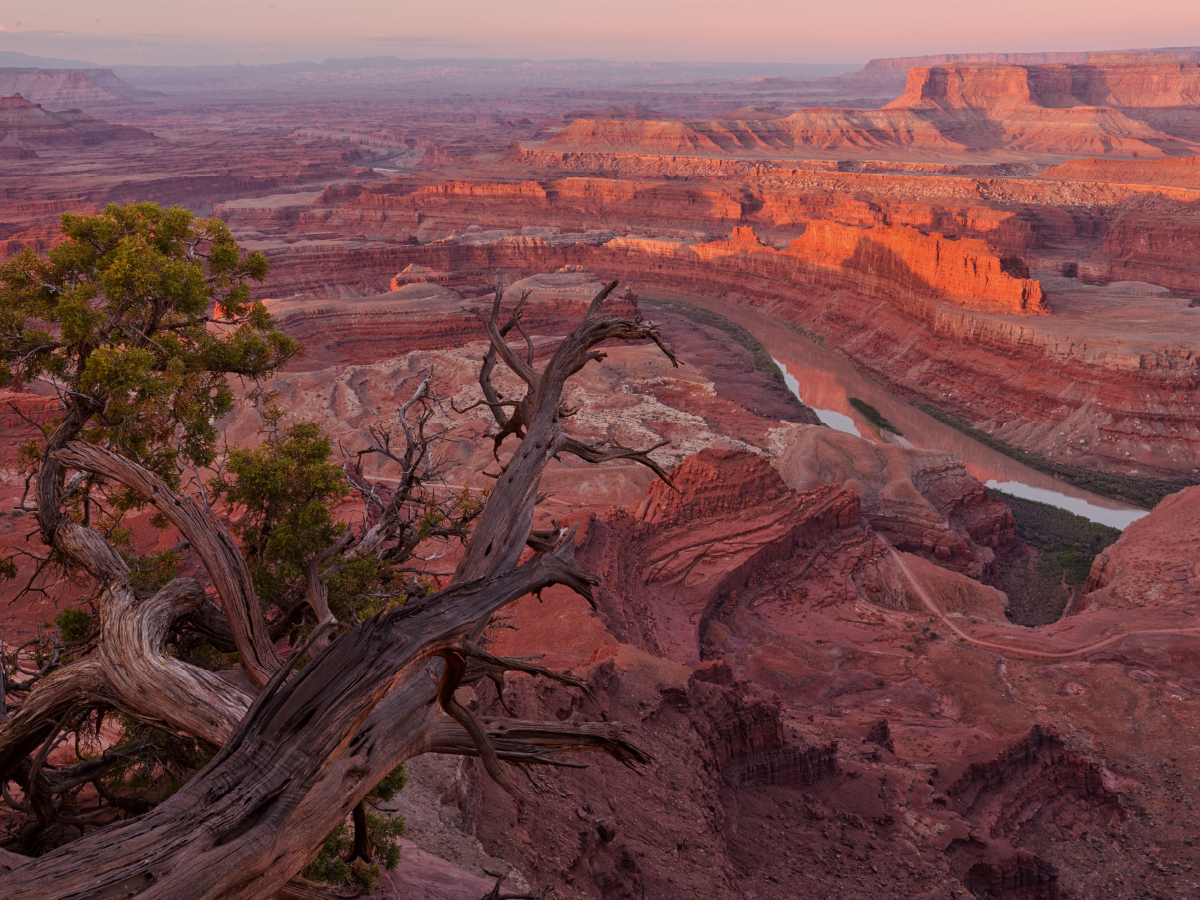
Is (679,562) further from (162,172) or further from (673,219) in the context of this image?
(162,172)

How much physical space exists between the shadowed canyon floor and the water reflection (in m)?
0.44

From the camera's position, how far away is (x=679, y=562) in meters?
27.5

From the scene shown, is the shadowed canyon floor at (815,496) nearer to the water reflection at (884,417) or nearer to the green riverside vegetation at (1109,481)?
the green riverside vegetation at (1109,481)

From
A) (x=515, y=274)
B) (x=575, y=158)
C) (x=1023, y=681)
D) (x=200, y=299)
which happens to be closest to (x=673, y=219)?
(x=515, y=274)

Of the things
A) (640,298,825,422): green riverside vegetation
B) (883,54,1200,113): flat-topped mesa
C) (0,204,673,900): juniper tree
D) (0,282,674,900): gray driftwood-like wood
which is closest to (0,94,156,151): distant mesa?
(640,298,825,422): green riverside vegetation

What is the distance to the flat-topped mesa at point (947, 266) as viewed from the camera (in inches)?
2473

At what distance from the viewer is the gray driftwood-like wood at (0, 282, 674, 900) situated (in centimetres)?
436

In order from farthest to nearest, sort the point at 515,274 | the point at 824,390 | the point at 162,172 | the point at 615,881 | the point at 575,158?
the point at 575,158
the point at 162,172
the point at 515,274
the point at 824,390
the point at 615,881

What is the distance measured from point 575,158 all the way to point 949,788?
154372mm

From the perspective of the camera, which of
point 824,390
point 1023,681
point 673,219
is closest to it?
point 1023,681

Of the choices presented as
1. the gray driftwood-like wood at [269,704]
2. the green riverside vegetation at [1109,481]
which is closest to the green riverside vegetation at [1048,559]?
the green riverside vegetation at [1109,481]

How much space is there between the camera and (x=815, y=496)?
32281mm

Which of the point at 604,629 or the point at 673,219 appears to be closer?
the point at 604,629

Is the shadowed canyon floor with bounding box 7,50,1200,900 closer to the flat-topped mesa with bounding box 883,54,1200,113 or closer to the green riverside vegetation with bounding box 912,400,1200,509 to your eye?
the green riverside vegetation with bounding box 912,400,1200,509
